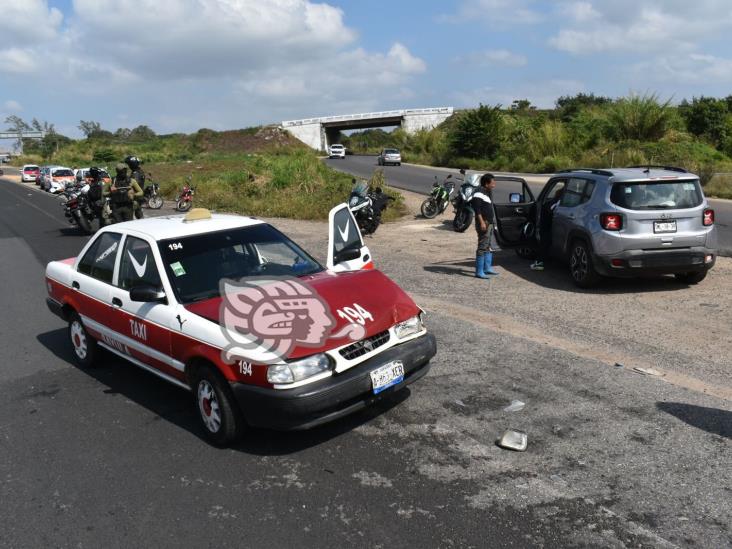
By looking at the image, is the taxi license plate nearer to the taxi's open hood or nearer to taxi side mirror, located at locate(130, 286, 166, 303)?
the taxi's open hood

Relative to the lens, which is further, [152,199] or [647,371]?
[152,199]

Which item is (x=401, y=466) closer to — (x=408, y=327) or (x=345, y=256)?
(x=408, y=327)

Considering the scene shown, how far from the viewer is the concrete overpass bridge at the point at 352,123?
79.2 meters

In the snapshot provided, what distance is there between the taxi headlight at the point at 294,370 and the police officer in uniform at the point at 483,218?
223 inches

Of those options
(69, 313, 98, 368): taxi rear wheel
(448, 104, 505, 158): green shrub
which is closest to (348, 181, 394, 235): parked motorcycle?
(69, 313, 98, 368): taxi rear wheel

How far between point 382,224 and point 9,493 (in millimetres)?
13644

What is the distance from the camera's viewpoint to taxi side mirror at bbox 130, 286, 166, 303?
15.8 feet

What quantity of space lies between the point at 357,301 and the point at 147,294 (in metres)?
1.65

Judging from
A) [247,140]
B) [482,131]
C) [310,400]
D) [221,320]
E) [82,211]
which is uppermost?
[247,140]

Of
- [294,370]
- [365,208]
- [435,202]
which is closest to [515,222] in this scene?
[365,208]

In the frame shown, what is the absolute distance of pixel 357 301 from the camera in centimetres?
470

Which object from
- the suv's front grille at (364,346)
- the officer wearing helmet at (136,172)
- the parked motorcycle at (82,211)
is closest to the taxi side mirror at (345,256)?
the suv's front grille at (364,346)

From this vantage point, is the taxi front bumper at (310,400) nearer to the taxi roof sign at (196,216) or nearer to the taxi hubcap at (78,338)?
the taxi roof sign at (196,216)

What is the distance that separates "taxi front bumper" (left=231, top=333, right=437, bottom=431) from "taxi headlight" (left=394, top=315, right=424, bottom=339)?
0.36 metres
